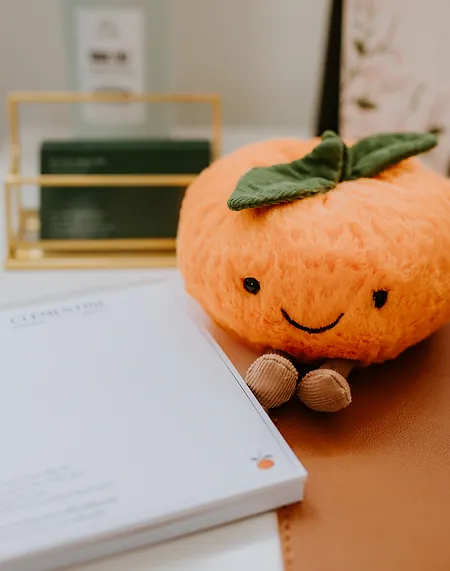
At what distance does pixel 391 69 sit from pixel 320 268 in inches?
16.2

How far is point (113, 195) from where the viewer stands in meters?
0.69

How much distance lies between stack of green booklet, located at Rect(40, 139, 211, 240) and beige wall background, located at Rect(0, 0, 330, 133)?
0.87 feet

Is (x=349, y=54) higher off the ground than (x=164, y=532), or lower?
higher

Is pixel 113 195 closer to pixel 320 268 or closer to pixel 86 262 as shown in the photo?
pixel 86 262

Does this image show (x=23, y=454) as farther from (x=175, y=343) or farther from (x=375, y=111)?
(x=375, y=111)

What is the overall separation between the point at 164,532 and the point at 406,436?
0.54 feet

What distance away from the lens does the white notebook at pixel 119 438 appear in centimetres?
35

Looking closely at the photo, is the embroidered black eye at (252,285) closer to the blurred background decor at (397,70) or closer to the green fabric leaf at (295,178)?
the green fabric leaf at (295,178)

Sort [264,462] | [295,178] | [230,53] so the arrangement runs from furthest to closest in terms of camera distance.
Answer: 1. [230,53]
2. [295,178]
3. [264,462]

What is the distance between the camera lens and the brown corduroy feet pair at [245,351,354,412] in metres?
0.44

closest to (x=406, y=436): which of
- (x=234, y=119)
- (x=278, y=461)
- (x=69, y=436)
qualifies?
(x=278, y=461)

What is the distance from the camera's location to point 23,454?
1.29 feet

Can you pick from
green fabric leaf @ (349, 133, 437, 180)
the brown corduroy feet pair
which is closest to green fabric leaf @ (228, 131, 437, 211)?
green fabric leaf @ (349, 133, 437, 180)

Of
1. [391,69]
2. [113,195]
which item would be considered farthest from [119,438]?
[391,69]
